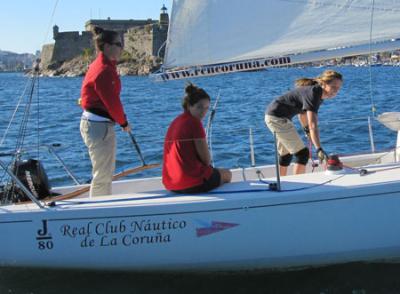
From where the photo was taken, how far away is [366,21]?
16.3 ft

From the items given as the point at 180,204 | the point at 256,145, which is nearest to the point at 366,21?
the point at 180,204

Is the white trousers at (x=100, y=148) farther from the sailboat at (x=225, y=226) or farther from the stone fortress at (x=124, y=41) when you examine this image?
the stone fortress at (x=124, y=41)

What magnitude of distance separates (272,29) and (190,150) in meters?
1.32

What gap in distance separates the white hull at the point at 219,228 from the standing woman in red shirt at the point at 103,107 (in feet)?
1.17

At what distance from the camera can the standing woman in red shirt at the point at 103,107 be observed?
4652 mm

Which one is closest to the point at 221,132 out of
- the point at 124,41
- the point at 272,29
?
the point at 272,29

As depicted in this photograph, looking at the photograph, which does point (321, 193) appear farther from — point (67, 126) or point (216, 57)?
point (67, 126)

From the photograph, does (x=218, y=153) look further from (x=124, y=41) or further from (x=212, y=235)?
(x=124, y=41)

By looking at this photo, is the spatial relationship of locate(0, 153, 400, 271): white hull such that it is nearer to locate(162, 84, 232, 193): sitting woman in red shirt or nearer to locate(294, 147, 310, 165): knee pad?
locate(162, 84, 232, 193): sitting woman in red shirt

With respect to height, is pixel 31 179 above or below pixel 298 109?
below

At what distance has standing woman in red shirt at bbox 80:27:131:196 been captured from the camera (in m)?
4.65

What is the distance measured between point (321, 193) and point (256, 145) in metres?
5.78

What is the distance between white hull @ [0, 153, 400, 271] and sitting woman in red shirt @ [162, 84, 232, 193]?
0.36 ft

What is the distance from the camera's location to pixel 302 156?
5.42 metres
